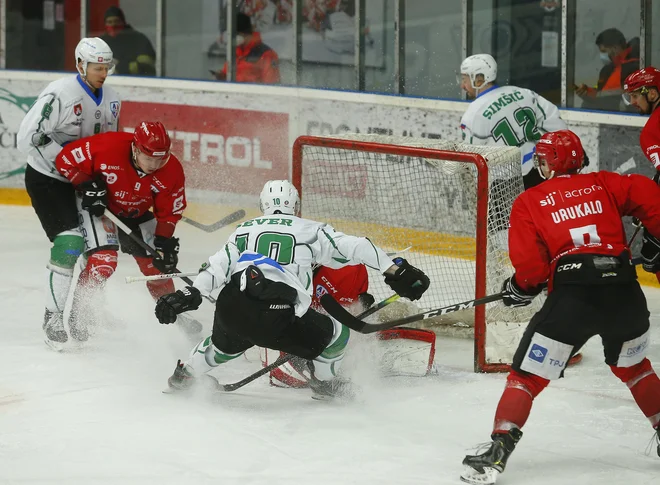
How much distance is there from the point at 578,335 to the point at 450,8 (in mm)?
3898

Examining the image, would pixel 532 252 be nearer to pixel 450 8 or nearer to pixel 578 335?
pixel 578 335

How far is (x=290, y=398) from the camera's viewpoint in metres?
3.97

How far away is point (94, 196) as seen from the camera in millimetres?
4422

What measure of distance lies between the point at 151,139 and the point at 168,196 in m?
0.34

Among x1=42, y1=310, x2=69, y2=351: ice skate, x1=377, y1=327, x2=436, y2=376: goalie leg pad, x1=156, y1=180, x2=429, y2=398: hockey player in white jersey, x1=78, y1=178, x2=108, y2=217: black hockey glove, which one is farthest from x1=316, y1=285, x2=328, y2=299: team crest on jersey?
x1=42, y1=310, x2=69, y2=351: ice skate

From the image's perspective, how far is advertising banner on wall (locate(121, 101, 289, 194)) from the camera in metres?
7.12

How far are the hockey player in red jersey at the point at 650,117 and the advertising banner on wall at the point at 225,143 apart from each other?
2871mm

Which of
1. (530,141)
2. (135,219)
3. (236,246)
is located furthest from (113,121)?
(530,141)

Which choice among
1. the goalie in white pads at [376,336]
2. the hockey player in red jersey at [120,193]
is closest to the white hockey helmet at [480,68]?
the goalie in white pads at [376,336]

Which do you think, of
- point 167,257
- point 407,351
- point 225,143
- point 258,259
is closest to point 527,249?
point 258,259

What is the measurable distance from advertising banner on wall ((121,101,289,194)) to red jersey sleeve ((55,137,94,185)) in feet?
8.76

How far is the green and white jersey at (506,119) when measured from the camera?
5.12m

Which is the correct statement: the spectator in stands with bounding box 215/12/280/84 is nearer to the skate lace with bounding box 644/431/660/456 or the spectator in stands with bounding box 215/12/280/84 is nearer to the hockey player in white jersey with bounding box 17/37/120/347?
the hockey player in white jersey with bounding box 17/37/120/347

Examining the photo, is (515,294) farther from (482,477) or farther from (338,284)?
(338,284)
